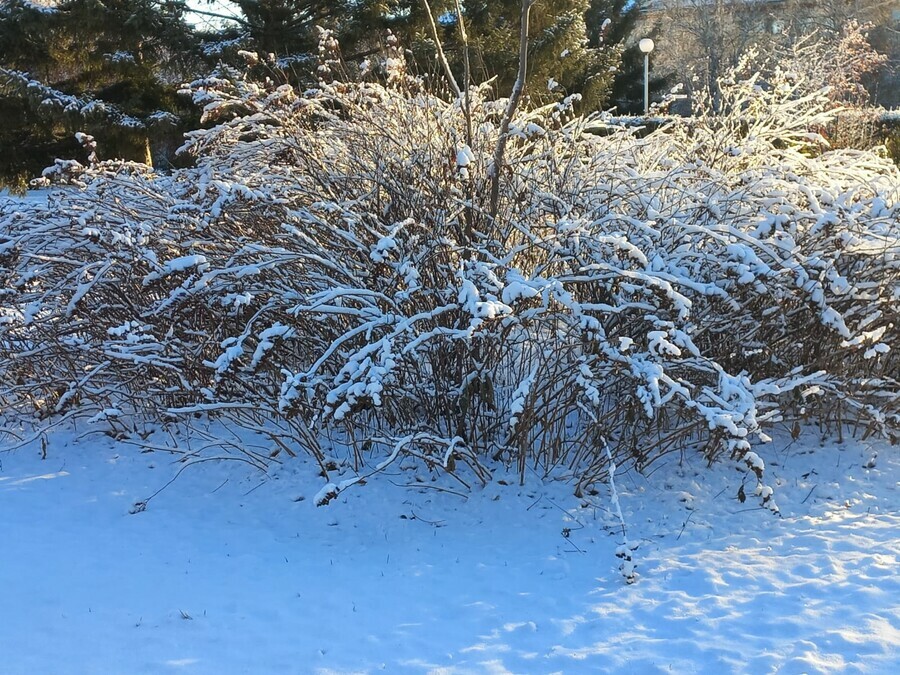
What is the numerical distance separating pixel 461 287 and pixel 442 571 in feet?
4.50

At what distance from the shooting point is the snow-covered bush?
3.87m

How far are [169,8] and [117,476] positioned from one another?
1021 cm

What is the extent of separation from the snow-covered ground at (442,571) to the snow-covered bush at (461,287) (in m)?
0.31

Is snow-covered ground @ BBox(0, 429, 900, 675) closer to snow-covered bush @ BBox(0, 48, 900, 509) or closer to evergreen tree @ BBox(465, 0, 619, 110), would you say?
snow-covered bush @ BBox(0, 48, 900, 509)

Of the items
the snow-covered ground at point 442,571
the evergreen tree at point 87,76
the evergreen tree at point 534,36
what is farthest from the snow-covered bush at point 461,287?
the evergreen tree at point 87,76

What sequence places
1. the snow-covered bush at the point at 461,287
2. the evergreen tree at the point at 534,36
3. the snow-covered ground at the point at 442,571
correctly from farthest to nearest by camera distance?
the evergreen tree at the point at 534,36 → the snow-covered bush at the point at 461,287 → the snow-covered ground at the point at 442,571

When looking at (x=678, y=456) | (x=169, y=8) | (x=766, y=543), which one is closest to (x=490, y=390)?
(x=678, y=456)

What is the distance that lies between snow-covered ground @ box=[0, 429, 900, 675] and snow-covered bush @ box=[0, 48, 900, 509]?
31 centimetres

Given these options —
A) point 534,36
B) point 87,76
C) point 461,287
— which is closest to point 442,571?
point 461,287

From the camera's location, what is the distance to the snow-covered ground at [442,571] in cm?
279

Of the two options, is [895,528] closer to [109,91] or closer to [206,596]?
[206,596]

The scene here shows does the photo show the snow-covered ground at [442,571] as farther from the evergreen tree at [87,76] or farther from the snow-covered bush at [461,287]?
the evergreen tree at [87,76]

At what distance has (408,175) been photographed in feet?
14.6

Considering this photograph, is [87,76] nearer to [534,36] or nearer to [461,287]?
[534,36]
